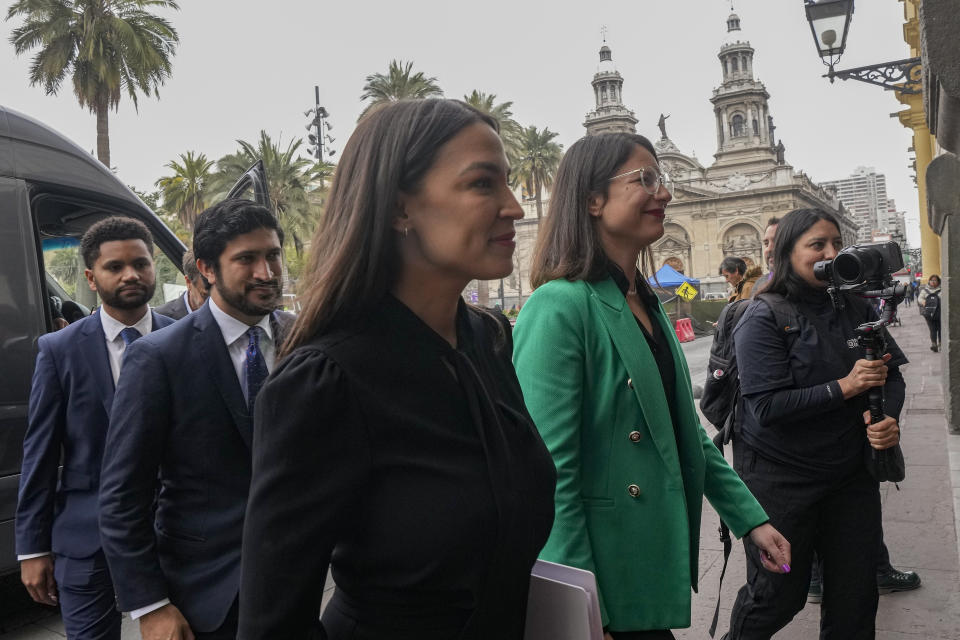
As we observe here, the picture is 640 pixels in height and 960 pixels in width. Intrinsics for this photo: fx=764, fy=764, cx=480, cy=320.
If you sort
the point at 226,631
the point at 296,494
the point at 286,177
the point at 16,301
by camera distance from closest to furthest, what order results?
the point at 296,494
the point at 226,631
the point at 16,301
the point at 286,177

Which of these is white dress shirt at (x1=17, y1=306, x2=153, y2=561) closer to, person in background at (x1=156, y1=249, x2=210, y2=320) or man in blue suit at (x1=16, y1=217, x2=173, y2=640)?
man in blue suit at (x1=16, y1=217, x2=173, y2=640)

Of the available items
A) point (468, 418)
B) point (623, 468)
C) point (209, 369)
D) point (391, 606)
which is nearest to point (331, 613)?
point (391, 606)

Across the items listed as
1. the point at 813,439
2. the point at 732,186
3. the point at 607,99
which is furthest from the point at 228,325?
the point at 607,99

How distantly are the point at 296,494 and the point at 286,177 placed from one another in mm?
37433

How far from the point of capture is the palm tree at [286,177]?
36.5m

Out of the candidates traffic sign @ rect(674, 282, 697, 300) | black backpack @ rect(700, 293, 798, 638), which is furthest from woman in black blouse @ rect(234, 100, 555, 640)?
traffic sign @ rect(674, 282, 697, 300)

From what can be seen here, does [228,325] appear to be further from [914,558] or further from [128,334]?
[914,558]

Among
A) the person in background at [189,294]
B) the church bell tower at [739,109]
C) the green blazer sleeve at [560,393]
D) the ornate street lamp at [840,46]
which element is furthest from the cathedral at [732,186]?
the green blazer sleeve at [560,393]

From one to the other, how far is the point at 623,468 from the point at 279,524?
3.32ft

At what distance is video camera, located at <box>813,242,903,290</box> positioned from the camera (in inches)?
112

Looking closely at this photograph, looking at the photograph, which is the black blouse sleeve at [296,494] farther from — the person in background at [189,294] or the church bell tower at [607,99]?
the church bell tower at [607,99]

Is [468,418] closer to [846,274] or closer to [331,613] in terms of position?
[331,613]

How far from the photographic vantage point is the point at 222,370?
2381 millimetres

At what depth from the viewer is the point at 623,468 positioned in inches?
77.5
